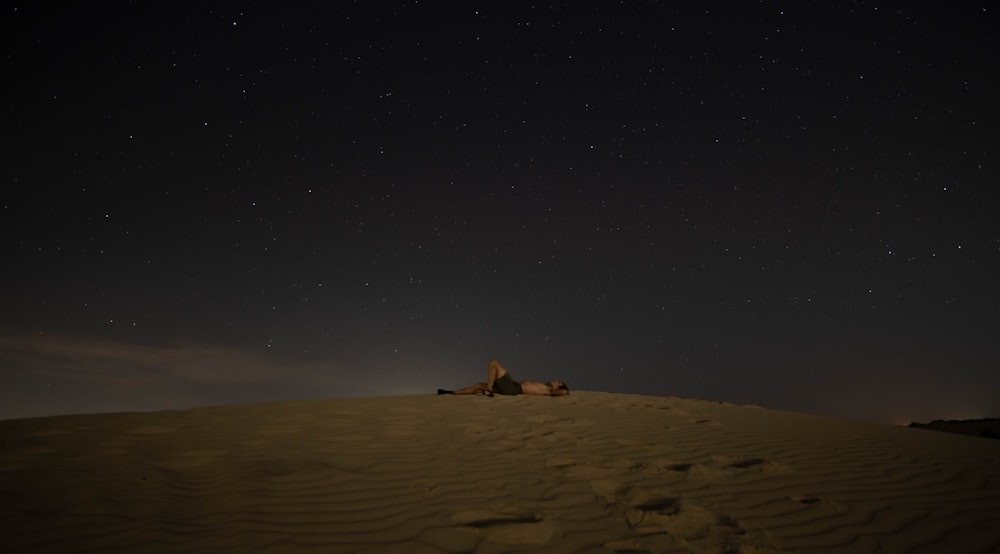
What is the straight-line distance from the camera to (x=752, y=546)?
2.66 metres

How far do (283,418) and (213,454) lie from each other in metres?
2.27

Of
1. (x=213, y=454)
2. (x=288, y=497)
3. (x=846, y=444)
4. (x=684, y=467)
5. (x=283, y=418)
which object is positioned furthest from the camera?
(x=283, y=418)

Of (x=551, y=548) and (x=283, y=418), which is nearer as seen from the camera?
(x=551, y=548)

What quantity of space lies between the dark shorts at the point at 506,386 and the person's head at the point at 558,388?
2.38 feet

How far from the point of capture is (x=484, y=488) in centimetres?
367

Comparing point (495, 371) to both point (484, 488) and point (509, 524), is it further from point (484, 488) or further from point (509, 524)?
point (509, 524)

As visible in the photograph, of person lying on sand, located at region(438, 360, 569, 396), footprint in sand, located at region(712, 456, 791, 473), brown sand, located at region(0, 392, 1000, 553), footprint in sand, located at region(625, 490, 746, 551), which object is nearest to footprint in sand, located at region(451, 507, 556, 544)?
brown sand, located at region(0, 392, 1000, 553)

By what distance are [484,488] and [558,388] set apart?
6.55 metres

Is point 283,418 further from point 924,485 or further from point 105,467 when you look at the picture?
point 924,485

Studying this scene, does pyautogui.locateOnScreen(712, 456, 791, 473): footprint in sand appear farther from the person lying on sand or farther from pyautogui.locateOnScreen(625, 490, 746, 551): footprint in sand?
the person lying on sand

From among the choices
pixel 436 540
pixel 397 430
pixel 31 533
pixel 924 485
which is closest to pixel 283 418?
pixel 397 430

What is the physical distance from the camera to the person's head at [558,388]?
32.5ft

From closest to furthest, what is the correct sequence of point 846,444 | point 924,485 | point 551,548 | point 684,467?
1. point 551,548
2. point 924,485
3. point 684,467
4. point 846,444

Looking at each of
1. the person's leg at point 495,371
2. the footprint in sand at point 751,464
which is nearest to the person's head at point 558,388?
the person's leg at point 495,371
